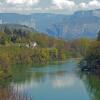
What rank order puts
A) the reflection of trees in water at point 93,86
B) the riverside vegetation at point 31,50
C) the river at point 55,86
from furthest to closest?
the riverside vegetation at point 31,50 < the reflection of trees in water at point 93,86 < the river at point 55,86

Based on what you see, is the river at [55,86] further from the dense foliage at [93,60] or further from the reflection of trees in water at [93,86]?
the dense foliage at [93,60]

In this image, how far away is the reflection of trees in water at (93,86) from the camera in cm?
3639

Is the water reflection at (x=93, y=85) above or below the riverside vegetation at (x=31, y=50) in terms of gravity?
below

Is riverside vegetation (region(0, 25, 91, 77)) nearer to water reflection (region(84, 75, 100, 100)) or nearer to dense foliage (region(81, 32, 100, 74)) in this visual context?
Result: water reflection (region(84, 75, 100, 100))

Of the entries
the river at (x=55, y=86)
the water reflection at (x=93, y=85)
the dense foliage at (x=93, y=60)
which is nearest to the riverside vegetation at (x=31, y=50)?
the river at (x=55, y=86)

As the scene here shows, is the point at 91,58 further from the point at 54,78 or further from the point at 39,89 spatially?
the point at 39,89

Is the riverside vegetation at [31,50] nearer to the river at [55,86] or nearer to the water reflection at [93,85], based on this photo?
the river at [55,86]

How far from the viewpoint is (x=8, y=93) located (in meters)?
25.1

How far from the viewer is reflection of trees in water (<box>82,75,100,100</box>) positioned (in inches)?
1433

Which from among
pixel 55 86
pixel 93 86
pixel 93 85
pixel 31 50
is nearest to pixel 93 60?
pixel 93 85

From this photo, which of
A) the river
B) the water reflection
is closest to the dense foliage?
the river

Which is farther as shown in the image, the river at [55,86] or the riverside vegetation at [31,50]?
the riverside vegetation at [31,50]

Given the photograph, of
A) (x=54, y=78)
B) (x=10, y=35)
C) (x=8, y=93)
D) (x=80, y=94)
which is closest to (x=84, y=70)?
(x=54, y=78)

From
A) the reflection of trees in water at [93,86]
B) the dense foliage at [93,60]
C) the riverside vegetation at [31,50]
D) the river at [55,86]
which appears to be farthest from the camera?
the riverside vegetation at [31,50]
